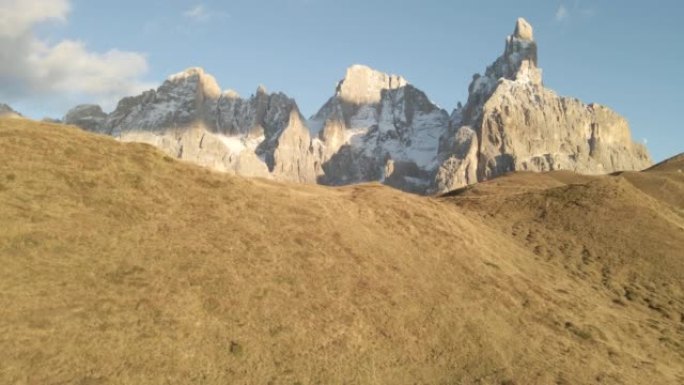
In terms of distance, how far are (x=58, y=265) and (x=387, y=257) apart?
62.0 ft

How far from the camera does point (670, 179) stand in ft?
261

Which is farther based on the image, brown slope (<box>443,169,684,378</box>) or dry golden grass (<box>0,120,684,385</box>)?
brown slope (<box>443,169,684,378</box>)

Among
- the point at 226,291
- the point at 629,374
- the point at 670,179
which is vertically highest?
the point at 670,179

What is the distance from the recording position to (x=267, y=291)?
29469 mm

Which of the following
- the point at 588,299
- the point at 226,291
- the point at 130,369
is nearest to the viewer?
Result: the point at 130,369

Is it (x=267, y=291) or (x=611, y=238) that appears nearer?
(x=267, y=291)

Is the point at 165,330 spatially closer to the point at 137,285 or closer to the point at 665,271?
the point at 137,285

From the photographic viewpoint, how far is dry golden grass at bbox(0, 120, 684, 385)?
23.6 metres

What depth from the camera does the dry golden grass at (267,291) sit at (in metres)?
23.6

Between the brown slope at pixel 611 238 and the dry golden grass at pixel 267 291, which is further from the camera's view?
the brown slope at pixel 611 238

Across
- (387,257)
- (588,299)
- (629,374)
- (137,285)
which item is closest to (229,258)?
(137,285)

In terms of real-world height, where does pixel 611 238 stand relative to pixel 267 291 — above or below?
above

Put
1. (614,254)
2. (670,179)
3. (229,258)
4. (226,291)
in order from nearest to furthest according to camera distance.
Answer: (226,291) < (229,258) < (614,254) < (670,179)

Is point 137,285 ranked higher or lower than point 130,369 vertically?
higher
